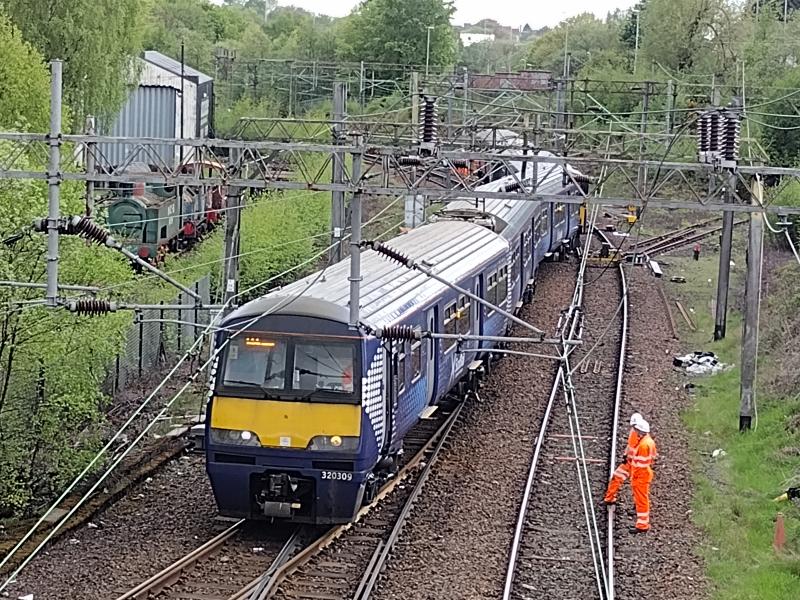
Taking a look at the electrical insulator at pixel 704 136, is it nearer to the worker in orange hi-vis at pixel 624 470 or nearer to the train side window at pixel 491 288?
the worker in orange hi-vis at pixel 624 470

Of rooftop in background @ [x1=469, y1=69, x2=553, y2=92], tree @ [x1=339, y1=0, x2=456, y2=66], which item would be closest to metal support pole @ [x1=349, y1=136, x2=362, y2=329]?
rooftop in background @ [x1=469, y1=69, x2=553, y2=92]

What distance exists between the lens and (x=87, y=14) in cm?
3144

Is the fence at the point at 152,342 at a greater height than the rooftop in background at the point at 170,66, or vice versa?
the rooftop in background at the point at 170,66

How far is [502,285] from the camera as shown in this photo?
22.7 m

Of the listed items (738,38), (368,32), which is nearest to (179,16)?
(368,32)

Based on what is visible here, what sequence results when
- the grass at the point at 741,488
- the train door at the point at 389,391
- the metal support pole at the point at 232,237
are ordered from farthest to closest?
the metal support pole at the point at 232,237, the train door at the point at 389,391, the grass at the point at 741,488

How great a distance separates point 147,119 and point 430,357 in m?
28.2

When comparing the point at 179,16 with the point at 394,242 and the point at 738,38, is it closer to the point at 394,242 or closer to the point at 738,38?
the point at 738,38

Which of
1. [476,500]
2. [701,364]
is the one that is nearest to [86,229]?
[476,500]

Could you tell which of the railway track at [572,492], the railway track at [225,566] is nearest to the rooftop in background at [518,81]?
the railway track at [572,492]

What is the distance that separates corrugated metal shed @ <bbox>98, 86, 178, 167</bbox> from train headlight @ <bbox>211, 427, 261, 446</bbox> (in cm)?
2589

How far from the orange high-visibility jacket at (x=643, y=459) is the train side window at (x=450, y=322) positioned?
11.8 ft

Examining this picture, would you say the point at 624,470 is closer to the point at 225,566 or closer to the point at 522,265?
the point at 225,566

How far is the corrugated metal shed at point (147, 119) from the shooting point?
130 ft
